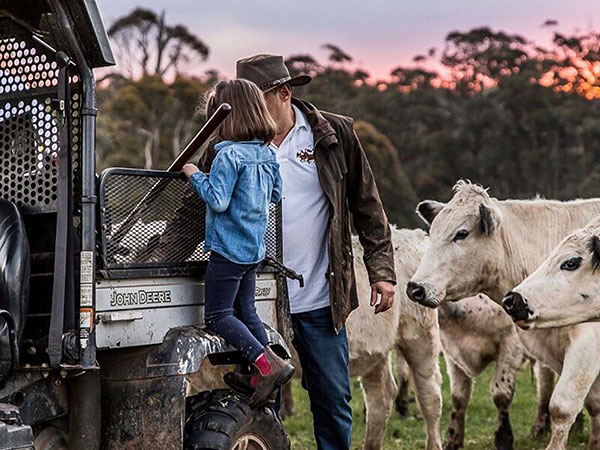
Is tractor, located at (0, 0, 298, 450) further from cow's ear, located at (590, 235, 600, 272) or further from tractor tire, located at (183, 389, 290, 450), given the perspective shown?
cow's ear, located at (590, 235, 600, 272)

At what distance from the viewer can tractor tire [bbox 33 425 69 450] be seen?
4.61 metres

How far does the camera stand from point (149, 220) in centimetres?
485

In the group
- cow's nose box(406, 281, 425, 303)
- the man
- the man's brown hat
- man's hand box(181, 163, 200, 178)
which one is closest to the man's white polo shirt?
the man

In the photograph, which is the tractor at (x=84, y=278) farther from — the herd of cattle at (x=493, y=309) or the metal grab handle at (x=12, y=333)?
the herd of cattle at (x=493, y=309)

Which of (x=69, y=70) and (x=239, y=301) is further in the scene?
(x=239, y=301)

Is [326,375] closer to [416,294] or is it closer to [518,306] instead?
[518,306]

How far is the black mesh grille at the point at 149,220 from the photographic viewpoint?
4.62 meters

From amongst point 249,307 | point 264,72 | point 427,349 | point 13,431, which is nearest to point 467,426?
point 427,349

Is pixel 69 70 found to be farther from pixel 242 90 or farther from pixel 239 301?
pixel 239 301

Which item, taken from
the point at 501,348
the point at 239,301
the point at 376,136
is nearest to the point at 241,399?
the point at 239,301

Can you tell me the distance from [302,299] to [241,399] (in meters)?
0.87

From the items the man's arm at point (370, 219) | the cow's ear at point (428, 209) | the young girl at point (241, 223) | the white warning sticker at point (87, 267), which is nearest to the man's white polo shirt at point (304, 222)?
the man's arm at point (370, 219)

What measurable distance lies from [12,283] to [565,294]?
3.65 m

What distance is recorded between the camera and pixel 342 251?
19.1ft
